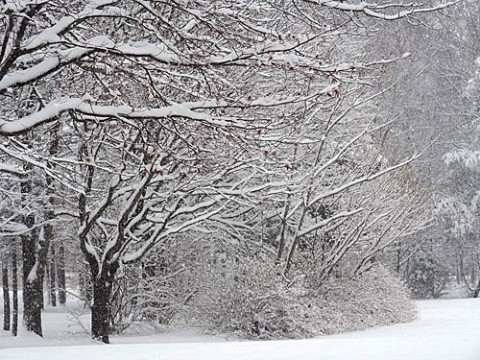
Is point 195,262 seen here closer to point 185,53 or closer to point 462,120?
point 185,53

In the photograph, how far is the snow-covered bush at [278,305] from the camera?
12367mm

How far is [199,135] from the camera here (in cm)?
755

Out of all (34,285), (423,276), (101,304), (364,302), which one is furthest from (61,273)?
(101,304)

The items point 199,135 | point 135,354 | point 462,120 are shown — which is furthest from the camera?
point 462,120

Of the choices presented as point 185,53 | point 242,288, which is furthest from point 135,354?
point 242,288

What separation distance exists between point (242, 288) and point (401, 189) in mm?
5304

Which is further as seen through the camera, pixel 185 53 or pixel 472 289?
pixel 472 289

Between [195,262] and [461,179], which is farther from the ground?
[461,179]

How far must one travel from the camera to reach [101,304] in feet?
38.5

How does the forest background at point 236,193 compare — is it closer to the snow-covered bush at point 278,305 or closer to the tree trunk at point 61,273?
the snow-covered bush at point 278,305

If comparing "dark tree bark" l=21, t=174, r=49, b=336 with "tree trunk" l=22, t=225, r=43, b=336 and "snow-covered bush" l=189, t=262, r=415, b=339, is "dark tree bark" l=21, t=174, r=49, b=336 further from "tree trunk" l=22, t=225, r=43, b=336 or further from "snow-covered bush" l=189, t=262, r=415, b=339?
"snow-covered bush" l=189, t=262, r=415, b=339

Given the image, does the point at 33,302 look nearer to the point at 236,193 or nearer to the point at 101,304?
the point at 101,304

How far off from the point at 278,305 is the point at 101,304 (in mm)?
3332

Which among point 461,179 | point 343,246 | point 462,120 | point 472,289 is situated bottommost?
point 472,289
